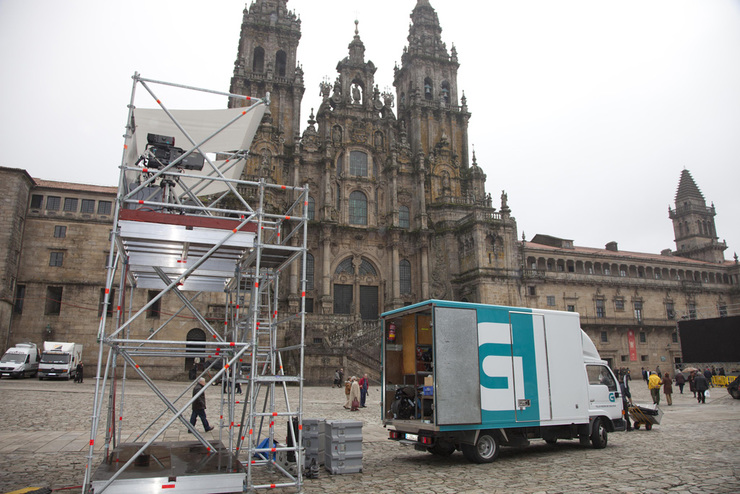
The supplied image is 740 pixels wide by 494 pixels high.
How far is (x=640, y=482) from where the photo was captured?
8734 millimetres

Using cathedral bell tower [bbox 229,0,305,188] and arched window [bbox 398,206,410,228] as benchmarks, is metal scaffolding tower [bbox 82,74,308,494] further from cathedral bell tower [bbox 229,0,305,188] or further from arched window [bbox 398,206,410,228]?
arched window [bbox 398,206,410,228]

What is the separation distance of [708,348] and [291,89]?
3654cm

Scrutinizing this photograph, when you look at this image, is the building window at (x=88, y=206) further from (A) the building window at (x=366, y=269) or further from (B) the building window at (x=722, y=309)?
(B) the building window at (x=722, y=309)

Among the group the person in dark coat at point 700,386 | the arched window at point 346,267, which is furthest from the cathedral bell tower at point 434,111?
the person in dark coat at point 700,386

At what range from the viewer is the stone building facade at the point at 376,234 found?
35375 mm

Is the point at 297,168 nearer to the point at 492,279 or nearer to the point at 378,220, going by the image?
the point at 378,220

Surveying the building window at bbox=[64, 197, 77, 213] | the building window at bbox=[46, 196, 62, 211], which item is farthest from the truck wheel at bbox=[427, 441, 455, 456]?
the building window at bbox=[46, 196, 62, 211]

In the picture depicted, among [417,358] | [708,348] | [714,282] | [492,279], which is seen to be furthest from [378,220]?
[714,282]

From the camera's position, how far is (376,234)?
4262cm

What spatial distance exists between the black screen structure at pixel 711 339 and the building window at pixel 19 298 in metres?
44.2

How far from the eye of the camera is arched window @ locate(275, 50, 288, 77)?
45.6m

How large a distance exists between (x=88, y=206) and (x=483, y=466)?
35529 millimetres

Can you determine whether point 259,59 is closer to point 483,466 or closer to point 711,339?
point 711,339

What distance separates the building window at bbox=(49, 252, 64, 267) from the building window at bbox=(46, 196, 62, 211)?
3289 mm
